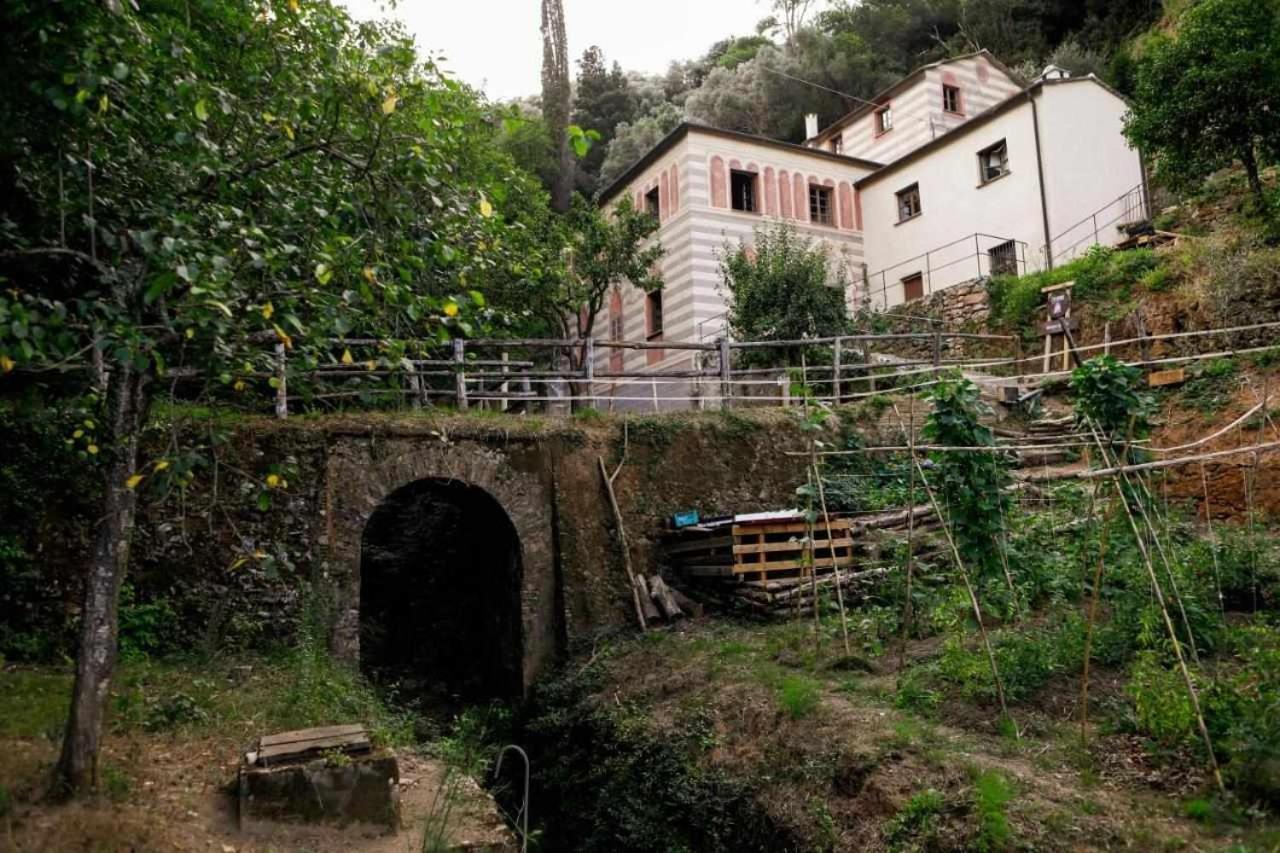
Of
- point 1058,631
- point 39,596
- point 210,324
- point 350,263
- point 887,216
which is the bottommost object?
point 1058,631

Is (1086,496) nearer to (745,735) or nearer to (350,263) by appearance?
(745,735)

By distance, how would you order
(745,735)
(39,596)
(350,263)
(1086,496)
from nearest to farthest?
(350,263)
(745,735)
(39,596)
(1086,496)

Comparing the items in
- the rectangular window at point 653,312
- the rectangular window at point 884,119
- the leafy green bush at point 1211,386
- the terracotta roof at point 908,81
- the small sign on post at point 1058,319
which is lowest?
the leafy green bush at point 1211,386

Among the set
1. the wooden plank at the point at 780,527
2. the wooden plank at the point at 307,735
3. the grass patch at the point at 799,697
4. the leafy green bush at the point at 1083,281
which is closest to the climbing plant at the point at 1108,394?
the grass patch at the point at 799,697

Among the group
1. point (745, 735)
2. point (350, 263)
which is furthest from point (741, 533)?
point (350, 263)

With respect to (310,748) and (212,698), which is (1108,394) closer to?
(310,748)

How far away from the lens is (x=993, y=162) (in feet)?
72.4

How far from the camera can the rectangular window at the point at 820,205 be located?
24.9m

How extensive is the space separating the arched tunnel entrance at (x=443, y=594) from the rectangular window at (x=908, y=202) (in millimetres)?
15090

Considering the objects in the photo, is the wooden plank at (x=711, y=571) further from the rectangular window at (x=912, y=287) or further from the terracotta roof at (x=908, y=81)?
the terracotta roof at (x=908, y=81)

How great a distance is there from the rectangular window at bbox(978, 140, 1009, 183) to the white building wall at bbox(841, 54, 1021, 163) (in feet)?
12.3

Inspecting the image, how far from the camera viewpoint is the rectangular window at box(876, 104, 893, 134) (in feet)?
89.5

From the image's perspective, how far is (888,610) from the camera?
9.91m

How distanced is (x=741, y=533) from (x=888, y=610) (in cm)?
210
